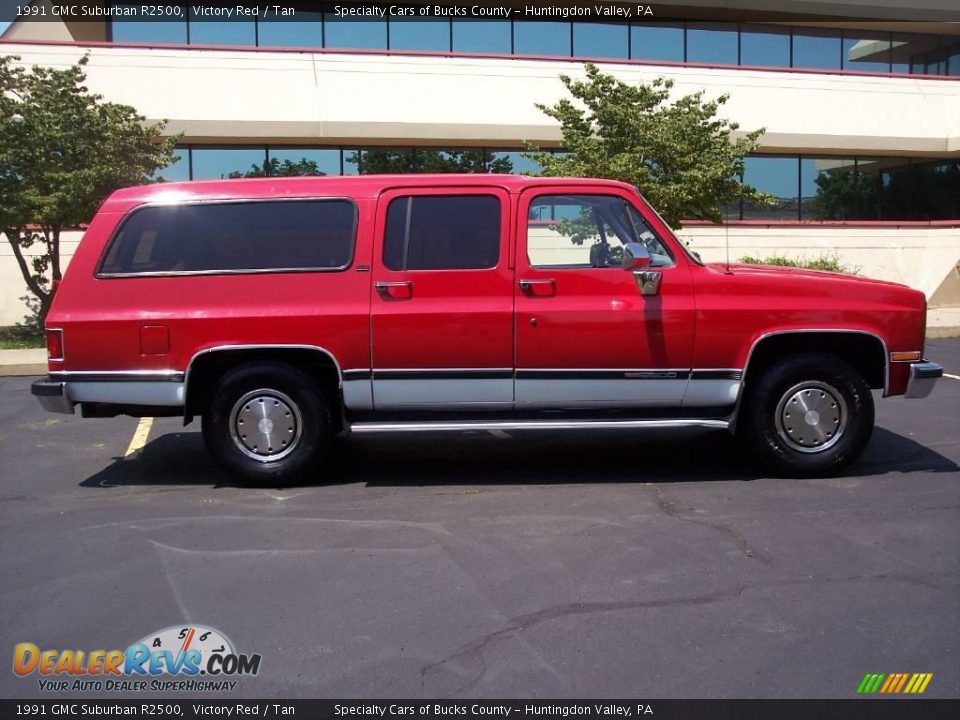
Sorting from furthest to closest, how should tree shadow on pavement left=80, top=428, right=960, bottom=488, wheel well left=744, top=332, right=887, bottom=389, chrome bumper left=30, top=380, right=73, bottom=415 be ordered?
1. tree shadow on pavement left=80, top=428, right=960, bottom=488
2. wheel well left=744, top=332, right=887, bottom=389
3. chrome bumper left=30, top=380, right=73, bottom=415

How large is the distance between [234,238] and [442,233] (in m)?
1.44

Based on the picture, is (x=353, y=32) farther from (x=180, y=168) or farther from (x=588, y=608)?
(x=588, y=608)

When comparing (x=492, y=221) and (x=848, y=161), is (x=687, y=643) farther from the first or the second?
(x=848, y=161)

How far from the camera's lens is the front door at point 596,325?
5.91m

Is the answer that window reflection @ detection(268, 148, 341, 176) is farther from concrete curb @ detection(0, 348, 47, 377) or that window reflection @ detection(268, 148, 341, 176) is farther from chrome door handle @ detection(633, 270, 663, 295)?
chrome door handle @ detection(633, 270, 663, 295)

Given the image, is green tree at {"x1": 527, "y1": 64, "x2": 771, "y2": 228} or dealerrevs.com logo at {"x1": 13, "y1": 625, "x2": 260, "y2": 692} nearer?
dealerrevs.com logo at {"x1": 13, "y1": 625, "x2": 260, "y2": 692}

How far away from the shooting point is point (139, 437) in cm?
798

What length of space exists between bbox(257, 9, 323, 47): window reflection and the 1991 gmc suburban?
45.7 feet

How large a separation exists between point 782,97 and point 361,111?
9.53 meters

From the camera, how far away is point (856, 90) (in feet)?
66.9

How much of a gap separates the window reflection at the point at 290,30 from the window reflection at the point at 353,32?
0.63 feet

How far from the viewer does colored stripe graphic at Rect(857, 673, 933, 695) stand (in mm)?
3324

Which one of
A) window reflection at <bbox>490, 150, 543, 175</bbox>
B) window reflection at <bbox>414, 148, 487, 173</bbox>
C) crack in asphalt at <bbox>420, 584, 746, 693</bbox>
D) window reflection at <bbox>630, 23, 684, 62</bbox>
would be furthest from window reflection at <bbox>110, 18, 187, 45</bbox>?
crack in asphalt at <bbox>420, 584, 746, 693</bbox>
